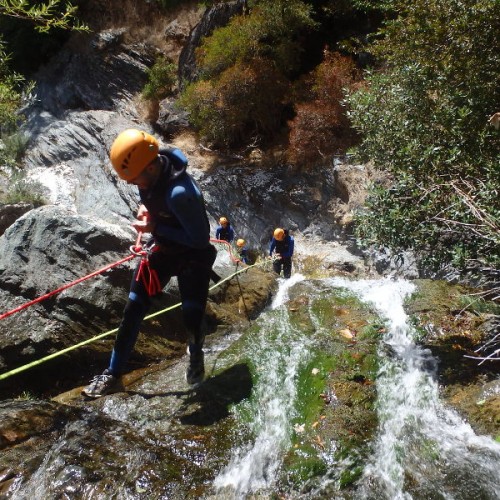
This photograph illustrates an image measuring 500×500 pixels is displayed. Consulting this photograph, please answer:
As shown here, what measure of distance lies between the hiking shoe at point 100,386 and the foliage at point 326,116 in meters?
8.60

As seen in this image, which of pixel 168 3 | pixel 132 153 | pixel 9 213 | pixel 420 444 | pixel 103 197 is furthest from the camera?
pixel 168 3

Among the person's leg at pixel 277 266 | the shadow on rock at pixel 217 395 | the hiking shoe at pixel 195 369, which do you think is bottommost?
the person's leg at pixel 277 266

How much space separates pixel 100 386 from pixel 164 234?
5.81 feet

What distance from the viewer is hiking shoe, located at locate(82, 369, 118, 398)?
4.29m

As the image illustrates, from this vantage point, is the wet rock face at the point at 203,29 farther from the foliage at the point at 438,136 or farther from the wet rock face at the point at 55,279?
the wet rock face at the point at 55,279

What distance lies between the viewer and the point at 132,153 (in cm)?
335

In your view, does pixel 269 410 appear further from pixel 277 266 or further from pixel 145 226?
pixel 277 266

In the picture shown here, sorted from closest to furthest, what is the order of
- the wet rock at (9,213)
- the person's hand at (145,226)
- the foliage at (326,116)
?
the person's hand at (145,226), the foliage at (326,116), the wet rock at (9,213)

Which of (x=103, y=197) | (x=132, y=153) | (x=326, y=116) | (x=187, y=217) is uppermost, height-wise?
(x=132, y=153)

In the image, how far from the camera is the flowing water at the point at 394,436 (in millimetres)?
3457

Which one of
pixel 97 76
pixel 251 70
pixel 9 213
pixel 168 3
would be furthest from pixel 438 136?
pixel 168 3

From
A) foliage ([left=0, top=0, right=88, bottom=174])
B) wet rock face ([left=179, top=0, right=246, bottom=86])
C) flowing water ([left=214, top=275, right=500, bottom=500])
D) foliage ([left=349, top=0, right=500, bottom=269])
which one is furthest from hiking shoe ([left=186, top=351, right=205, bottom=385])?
wet rock face ([left=179, top=0, right=246, bottom=86])

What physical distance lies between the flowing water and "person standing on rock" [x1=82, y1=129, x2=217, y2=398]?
0.89m

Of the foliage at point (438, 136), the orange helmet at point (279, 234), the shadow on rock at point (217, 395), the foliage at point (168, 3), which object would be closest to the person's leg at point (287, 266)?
the orange helmet at point (279, 234)
